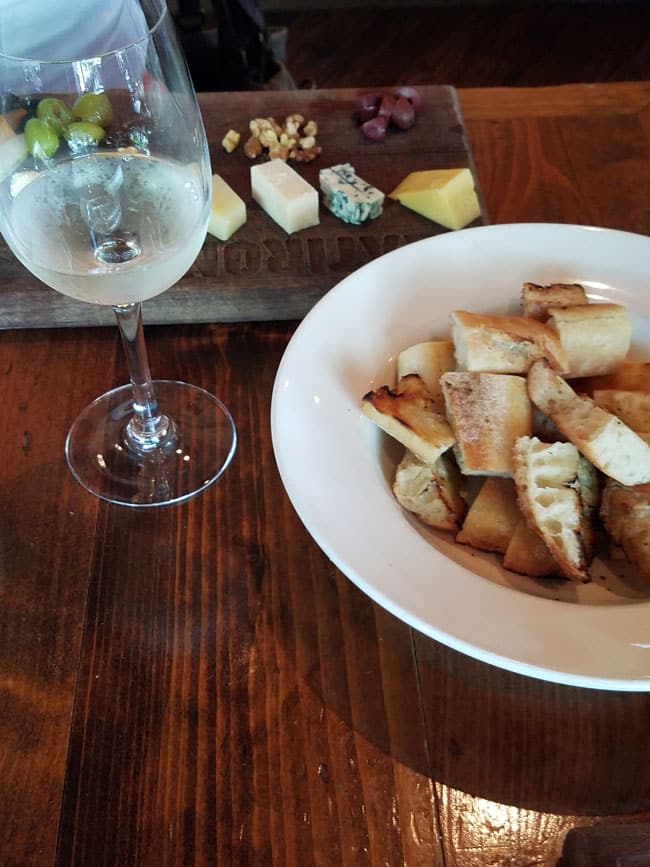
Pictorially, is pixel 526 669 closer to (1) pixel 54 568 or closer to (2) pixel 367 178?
(1) pixel 54 568

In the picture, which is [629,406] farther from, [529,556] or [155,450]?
[155,450]

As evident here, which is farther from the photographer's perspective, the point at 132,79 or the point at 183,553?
the point at 183,553

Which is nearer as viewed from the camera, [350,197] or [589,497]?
[589,497]

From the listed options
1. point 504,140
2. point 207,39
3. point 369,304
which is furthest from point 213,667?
point 207,39

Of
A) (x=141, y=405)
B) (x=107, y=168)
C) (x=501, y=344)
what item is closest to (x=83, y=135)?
(x=107, y=168)

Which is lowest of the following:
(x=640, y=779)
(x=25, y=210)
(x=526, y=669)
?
(x=640, y=779)

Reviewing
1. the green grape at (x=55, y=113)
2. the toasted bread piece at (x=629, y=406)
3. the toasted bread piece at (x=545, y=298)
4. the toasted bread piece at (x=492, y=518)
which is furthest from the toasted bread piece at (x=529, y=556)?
the green grape at (x=55, y=113)

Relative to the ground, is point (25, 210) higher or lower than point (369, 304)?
higher

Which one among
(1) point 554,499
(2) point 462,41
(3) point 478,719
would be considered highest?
(1) point 554,499
